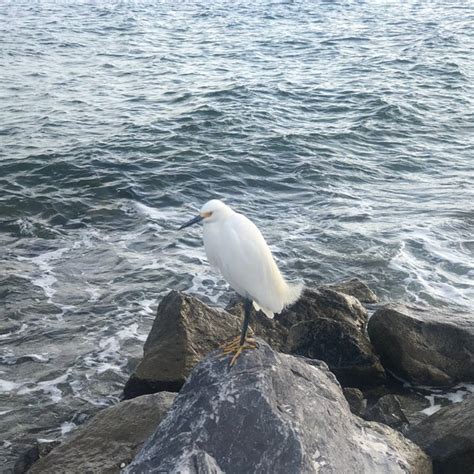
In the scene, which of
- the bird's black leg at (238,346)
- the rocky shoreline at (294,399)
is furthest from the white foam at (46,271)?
the bird's black leg at (238,346)

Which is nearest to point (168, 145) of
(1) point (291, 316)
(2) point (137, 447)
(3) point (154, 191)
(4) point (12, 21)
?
(3) point (154, 191)

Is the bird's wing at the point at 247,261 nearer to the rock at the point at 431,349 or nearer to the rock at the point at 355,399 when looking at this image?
the rock at the point at 355,399

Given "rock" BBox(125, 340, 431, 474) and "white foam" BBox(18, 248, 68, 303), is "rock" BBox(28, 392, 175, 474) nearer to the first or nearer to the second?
"rock" BBox(125, 340, 431, 474)

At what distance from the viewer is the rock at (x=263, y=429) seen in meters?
4.51

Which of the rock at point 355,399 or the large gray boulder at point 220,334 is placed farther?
the large gray boulder at point 220,334

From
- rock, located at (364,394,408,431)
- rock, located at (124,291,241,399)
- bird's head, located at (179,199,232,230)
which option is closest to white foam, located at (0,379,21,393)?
rock, located at (124,291,241,399)

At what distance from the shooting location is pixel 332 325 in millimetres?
7598

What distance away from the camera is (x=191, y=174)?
15141mm

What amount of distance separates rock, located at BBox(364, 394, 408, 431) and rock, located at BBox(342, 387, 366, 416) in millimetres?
105

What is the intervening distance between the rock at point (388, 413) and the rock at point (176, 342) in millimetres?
1576

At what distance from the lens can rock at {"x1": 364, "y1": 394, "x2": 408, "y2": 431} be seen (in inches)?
258

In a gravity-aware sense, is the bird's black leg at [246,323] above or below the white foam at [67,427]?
above

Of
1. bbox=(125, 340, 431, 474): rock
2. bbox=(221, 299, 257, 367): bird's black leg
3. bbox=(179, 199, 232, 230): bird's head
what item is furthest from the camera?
bbox=(179, 199, 232, 230): bird's head

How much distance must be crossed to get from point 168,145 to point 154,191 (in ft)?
8.86
